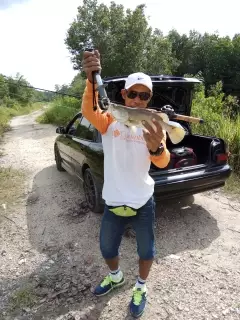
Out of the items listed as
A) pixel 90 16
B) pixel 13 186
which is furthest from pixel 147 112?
pixel 90 16

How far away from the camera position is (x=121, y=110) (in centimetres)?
180

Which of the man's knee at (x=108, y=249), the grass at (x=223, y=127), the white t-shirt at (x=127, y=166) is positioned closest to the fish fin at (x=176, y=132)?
the white t-shirt at (x=127, y=166)

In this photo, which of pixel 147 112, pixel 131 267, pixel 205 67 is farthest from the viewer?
pixel 205 67

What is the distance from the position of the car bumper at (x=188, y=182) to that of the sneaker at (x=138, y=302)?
4.02 ft

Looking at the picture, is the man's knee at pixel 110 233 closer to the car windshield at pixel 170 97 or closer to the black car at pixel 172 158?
the black car at pixel 172 158

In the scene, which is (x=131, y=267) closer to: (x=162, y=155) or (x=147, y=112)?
(x=162, y=155)

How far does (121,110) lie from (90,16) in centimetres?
1455

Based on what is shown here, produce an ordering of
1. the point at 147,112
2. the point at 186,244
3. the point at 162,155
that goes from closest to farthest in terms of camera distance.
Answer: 1. the point at 147,112
2. the point at 162,155
3. the point at 186,244

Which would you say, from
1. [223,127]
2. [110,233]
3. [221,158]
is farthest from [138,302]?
[223,127]

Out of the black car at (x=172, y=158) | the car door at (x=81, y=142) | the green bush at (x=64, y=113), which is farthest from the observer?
the green bush at (x=64, y=113)

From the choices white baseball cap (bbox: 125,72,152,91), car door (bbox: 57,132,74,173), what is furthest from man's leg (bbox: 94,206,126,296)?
car door (bbox: 57,132,74,173)

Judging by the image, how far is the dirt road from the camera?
8.17 feet

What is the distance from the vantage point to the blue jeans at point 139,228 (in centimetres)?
223

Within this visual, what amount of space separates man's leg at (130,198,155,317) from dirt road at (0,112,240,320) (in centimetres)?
11
